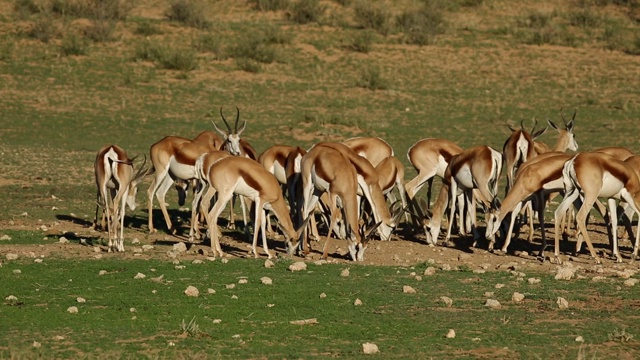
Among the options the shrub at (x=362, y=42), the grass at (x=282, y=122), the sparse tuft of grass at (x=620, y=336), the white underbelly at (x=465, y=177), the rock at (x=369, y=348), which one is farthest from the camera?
Answer: the shrub at (x=362, y=42)

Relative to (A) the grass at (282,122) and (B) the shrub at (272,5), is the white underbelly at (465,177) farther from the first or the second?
(B) the shrub at (272,5)

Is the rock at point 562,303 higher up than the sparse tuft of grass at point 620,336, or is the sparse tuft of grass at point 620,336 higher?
the sparse tuft of grass at point 620,336

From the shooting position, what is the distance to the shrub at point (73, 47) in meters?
32.0

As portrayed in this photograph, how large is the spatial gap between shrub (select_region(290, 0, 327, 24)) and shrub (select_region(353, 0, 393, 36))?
4.33ft

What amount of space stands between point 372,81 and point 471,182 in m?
14.6

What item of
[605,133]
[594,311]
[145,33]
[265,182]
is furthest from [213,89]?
[594,311]

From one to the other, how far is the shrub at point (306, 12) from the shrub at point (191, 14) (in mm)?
3069

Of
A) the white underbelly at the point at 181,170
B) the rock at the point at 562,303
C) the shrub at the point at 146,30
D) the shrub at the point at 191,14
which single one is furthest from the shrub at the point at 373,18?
the rock at the point at 562,303

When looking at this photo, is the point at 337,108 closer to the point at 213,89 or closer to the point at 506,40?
the point at 213,89

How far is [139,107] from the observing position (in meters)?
27.8

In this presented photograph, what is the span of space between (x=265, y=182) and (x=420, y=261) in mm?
2081

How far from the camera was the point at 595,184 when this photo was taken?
13.8 metres

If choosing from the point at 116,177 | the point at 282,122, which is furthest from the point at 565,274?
the point at 282,122

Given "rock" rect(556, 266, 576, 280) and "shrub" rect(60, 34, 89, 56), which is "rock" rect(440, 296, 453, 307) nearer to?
"rock" rect(556, 266, 576, 280)
